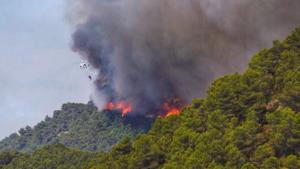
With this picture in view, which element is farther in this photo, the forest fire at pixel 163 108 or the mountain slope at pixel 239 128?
the forest fire at pixel 163 108

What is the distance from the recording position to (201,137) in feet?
176

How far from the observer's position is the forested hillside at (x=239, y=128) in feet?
162

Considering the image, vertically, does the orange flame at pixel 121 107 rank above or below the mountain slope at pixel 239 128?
above

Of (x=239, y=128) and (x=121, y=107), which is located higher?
(x=121, y=107)

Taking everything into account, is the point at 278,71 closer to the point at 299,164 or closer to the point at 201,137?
the point at 201,137

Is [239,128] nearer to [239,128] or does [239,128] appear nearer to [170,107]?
[239,128]

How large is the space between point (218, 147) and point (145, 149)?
1085cm

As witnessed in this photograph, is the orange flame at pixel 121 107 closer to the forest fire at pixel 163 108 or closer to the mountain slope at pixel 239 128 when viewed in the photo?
the forest fire at pixel 163 108

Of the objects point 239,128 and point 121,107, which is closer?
point 239,128

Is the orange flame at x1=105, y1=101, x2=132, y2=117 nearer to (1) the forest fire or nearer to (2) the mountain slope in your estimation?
(1) the forest fire

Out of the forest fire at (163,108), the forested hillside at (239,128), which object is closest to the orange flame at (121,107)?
the forest fire at (163,108)

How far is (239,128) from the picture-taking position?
5247cm

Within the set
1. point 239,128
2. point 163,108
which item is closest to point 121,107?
point 163,108

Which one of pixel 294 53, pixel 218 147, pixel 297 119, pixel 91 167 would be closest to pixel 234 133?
pixel 218 147
